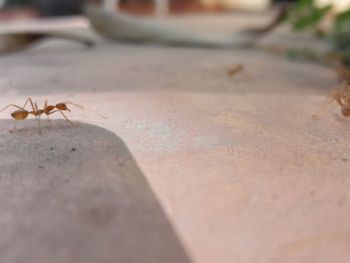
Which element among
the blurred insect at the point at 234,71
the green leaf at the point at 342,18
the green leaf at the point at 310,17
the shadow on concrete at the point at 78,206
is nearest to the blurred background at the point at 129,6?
the green leaf at the point at 310,17

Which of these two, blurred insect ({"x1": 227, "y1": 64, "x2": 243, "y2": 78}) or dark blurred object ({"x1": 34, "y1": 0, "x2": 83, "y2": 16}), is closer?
blurred insect ({"x1": 227, "y1": 64, "x2": 243, "y2": 78})

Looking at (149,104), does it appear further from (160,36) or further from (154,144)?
(160,36)

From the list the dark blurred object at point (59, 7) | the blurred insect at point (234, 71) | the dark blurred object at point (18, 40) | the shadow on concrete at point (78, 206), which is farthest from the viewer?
the dark blurred object at point (59, 7)

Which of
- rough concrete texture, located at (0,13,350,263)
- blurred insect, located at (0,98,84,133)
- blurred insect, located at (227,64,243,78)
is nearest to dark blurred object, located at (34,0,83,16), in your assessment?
rough concrete texture, located at (0,13,350,263)

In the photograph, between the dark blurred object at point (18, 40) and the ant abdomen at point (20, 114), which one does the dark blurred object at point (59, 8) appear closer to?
the dark blurred object at point (18, 40)

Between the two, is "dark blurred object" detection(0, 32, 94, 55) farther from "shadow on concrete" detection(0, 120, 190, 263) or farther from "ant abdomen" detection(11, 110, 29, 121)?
"shadow on concrete" detection(0, 120, 190, 263)

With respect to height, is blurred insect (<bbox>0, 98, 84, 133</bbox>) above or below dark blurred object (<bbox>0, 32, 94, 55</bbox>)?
above
